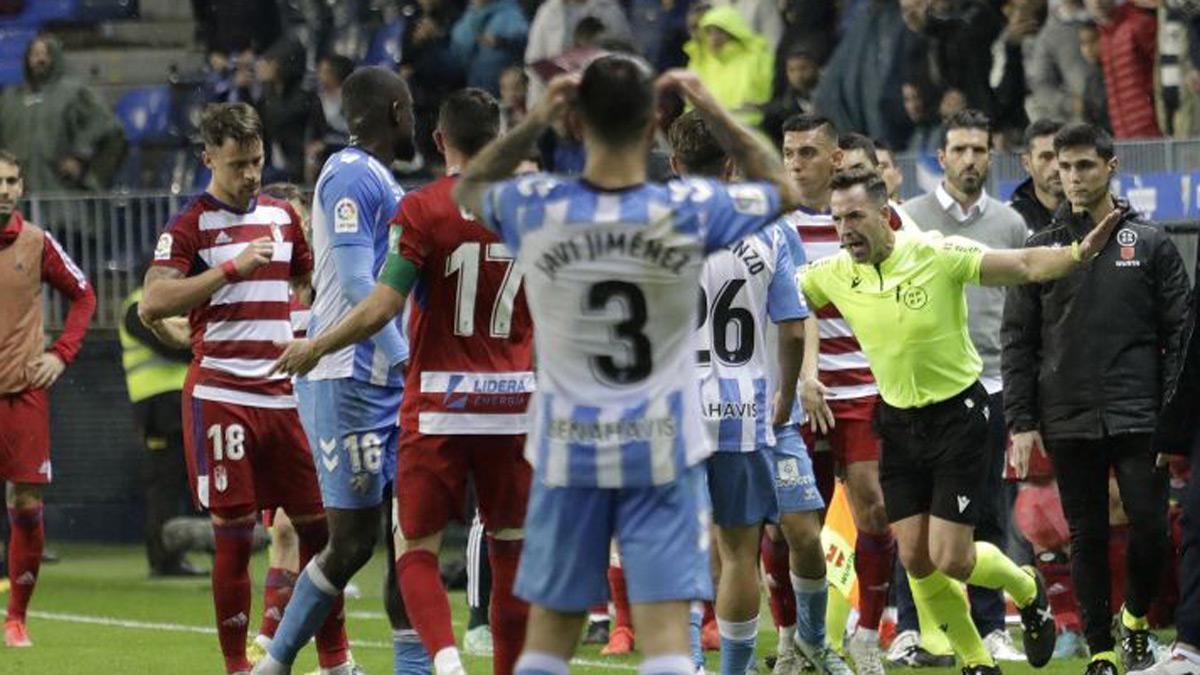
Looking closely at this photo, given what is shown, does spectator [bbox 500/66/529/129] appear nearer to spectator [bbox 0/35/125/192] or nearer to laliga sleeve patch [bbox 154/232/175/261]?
spectator [bbox 0/35/125/192]

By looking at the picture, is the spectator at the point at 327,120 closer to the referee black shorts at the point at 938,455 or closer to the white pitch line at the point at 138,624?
the white pitch line at the point at 138,624

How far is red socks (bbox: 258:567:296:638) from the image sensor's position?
426 inches

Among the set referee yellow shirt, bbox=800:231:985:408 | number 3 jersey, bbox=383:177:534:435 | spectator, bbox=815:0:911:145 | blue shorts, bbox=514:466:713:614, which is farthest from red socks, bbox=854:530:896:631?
spectator, bbox=815:0:911:145

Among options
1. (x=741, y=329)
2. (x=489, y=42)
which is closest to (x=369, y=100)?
(x=741, y=329)

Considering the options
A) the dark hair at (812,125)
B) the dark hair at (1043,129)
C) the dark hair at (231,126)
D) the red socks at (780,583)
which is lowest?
the red socks at (780,583)

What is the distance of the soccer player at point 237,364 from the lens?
1024cm

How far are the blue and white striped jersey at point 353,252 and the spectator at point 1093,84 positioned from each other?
779 centimetres

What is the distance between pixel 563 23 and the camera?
1928 cm

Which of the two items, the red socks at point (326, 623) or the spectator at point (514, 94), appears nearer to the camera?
the red socks at point (326, 623)

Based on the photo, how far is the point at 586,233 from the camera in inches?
282

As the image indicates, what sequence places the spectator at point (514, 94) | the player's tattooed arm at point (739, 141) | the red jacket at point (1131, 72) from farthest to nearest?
the spectator at point (514, 94), the red jacket at point (1131, 72), the player's tattooed arm at point (739, 141)

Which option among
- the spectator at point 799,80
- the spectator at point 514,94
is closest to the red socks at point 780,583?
the spectator at point 799,80

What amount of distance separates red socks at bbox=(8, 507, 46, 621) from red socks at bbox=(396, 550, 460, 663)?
15.2ft

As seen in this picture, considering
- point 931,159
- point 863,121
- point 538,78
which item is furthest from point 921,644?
point 538,78
